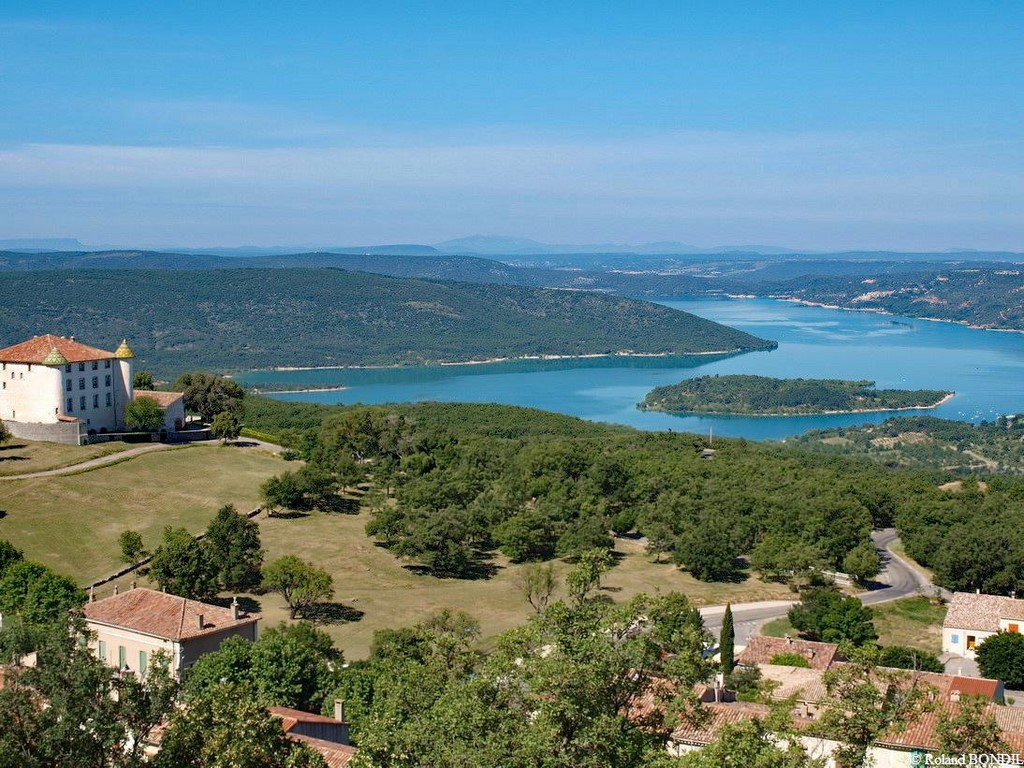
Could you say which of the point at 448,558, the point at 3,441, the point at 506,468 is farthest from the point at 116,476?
the point at 506,468

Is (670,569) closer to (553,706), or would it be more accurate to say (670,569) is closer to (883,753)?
(883,753)

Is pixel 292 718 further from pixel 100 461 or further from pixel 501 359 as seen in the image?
pixel 501 359

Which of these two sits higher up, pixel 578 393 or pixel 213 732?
pixel 213 732

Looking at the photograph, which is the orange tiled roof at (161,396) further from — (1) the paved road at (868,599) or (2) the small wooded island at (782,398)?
(2) the small wooded island at (782,398)

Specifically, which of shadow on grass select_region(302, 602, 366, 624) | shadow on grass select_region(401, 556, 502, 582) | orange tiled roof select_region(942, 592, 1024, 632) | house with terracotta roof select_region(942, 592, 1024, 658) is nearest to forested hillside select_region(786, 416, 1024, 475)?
orange tiled roof select_region(942, 592, 1024, 632)

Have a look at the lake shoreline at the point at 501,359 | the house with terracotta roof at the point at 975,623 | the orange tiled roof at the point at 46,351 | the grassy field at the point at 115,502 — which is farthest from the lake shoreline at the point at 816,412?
the house with terracotta roof at the point at 975,623
